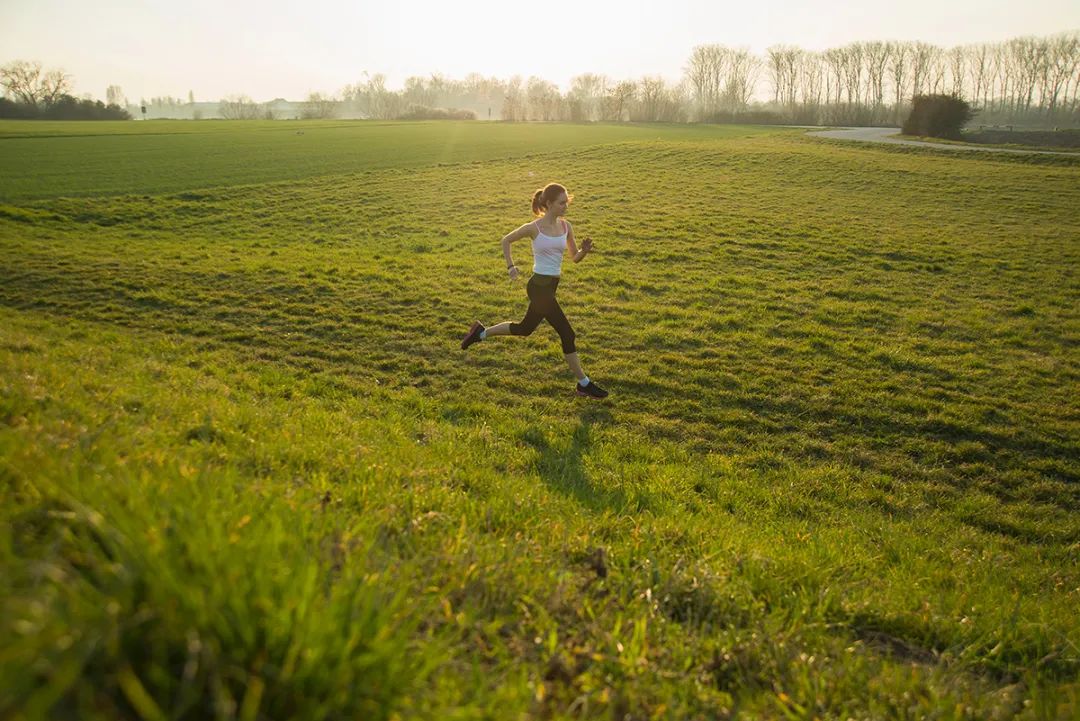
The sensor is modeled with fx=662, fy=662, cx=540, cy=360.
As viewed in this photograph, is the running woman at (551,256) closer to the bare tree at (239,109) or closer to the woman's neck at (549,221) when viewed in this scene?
the woman's neck at (549,221)

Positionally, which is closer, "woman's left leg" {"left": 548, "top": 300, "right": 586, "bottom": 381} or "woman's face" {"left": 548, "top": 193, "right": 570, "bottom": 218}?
"woman's face" {"left": 548, "top": 193, "right": 570, "bottom": 218}

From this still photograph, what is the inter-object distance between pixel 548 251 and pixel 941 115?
57.8 metres

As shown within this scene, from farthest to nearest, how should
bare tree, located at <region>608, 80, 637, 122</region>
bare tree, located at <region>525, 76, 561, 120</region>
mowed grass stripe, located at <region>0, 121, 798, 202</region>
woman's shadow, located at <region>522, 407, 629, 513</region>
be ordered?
bare tree, located at <region>525, 76, 561, 120</region>
bare tree, located at <region>608, 80, 637, 122</region>
mowed grass stripe, located at <region>0, 121, 798, 202</region>
woman's shadow, located at <region>522, 407, 629, 513</region>

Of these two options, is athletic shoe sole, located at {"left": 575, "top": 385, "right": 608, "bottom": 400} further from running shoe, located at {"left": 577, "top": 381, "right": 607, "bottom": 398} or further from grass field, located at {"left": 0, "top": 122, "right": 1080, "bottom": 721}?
grass field, located at {"left": 0, "top": 122, "right": 1080, "bottom": 721}

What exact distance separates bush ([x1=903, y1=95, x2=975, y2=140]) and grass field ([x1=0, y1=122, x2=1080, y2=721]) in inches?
1520

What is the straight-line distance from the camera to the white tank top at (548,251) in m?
8.47

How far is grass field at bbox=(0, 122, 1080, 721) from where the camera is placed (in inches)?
68.2

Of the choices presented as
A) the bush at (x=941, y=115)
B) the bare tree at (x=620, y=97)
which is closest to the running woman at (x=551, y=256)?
the bush at (x=941, y=115)

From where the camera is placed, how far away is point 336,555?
2447 millimetres

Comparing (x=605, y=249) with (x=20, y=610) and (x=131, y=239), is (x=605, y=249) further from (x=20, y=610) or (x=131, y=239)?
(x=20, y=610)

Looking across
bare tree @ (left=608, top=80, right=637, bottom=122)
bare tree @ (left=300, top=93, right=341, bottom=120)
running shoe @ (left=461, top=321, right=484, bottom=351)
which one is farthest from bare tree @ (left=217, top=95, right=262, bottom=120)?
running shoe @ (left=461, top=321, right=484, bottom=351)

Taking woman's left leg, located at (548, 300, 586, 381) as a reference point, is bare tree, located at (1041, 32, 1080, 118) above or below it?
above

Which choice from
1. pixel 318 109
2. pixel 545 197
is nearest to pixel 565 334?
pixel 545 197

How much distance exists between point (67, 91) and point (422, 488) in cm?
12850
